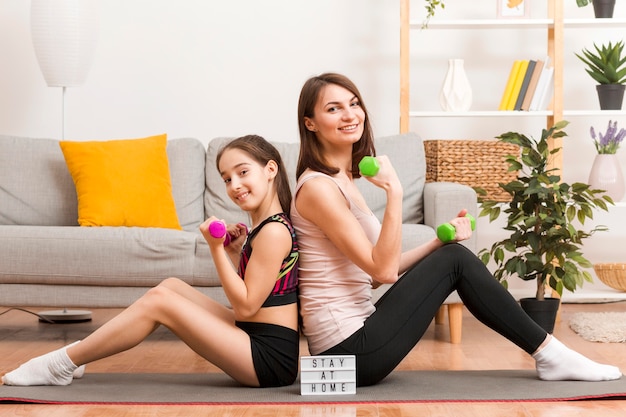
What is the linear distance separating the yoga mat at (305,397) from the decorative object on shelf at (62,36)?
2.05 metres

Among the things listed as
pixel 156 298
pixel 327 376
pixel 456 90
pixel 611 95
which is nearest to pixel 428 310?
pixel 327 376

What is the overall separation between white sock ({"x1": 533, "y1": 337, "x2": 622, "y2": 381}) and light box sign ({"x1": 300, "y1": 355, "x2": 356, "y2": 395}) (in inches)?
20.2

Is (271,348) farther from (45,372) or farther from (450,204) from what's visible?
(450,204)

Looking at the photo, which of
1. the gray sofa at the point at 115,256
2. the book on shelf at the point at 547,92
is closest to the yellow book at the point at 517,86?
the book on shelf at the point at 547,92

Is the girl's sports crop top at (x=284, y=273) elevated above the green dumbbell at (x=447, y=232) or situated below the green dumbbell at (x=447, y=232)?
below

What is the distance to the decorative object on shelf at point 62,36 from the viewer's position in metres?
4.32

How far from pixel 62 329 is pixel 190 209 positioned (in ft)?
2.41

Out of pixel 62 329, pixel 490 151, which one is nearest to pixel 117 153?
pixel 62 329

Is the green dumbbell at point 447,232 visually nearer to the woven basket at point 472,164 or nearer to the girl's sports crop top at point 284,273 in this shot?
the girl's sports crop top at point 284,273

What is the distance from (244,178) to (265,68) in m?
2.50

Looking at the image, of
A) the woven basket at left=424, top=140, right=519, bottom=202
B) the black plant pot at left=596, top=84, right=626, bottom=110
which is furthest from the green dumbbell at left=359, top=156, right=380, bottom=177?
the black plant pot at left=596, top=84, right=626, bottom=110

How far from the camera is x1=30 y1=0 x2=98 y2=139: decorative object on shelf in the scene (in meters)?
4.32

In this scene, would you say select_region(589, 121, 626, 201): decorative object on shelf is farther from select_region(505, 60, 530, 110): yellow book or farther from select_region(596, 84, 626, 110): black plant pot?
select_region(505, 60, 530, 110): yellow book

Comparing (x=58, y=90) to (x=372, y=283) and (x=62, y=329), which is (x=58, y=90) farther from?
(x=372, y=283)
